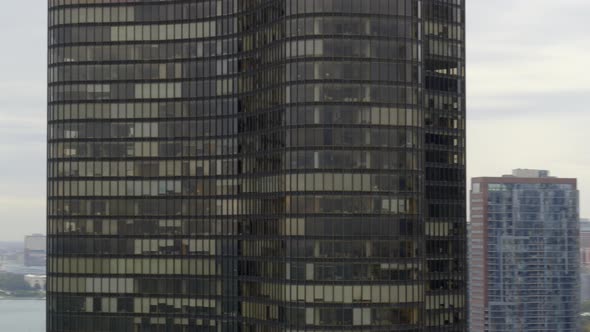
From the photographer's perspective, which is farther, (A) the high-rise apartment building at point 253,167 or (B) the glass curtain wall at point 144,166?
(B) the glass curtain wall at point 144,166

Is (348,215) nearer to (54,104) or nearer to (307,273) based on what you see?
(307,273)

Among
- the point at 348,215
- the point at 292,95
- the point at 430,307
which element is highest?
the point at 292,95

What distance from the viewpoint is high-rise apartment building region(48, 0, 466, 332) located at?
128500 millimetres

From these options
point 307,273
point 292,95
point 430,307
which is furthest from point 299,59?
point 430,307

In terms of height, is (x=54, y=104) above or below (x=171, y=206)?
above

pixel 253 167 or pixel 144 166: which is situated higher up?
pixel 144 166

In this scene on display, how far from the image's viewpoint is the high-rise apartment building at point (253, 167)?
12850 cm

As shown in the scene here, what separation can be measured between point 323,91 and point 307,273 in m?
20.6

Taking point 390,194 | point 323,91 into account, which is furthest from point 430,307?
point 323,91

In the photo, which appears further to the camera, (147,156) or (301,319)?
(147,156)

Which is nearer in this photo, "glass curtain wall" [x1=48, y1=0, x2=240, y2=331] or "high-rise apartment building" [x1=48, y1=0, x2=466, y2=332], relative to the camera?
"high-rise apartment building" [x1=48, y1=0, x2=466, y2=332]

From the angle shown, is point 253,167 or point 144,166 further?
point 144,166

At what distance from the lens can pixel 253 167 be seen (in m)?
142

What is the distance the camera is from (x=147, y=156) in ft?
493
